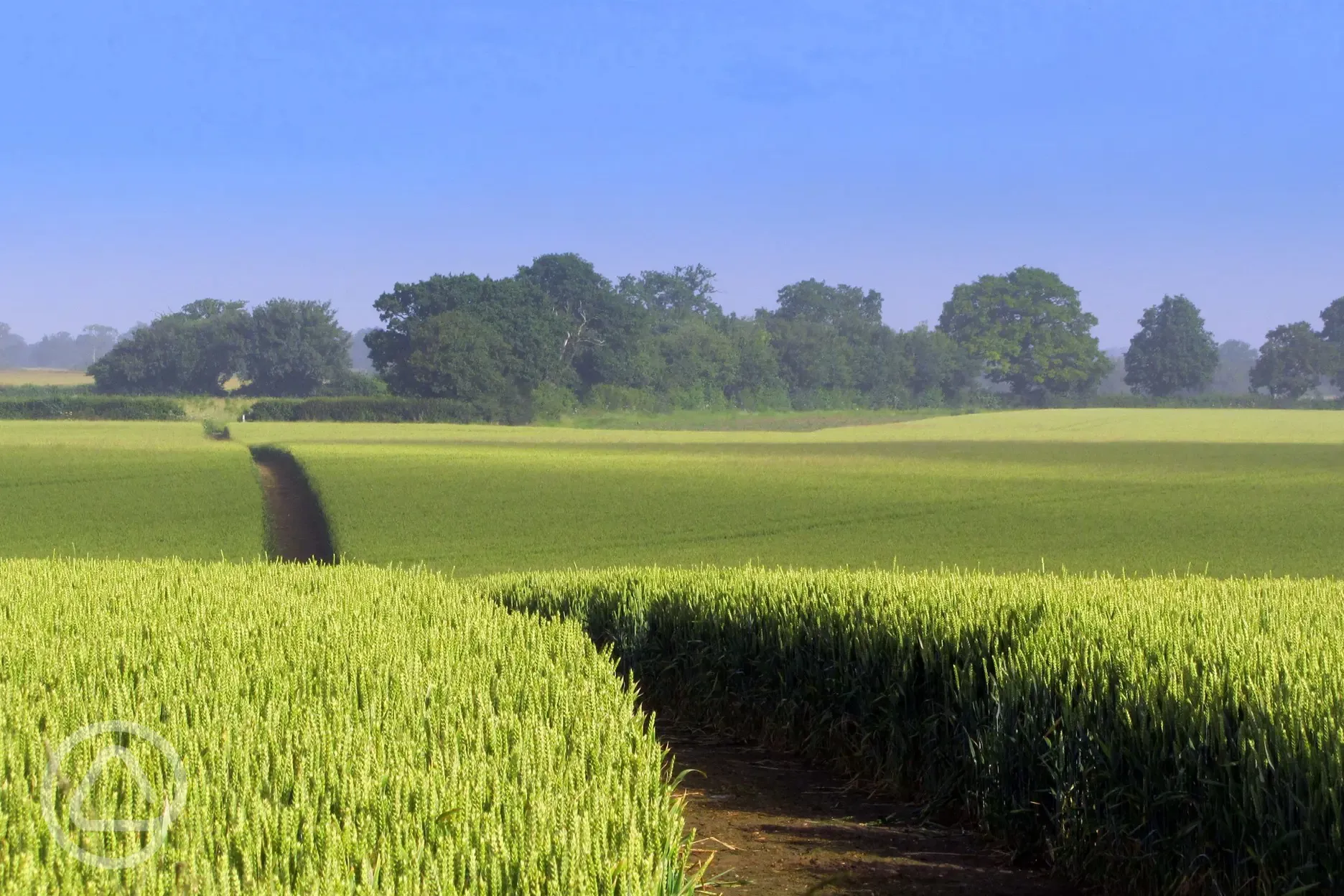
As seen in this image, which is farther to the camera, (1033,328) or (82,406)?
(1033,328)

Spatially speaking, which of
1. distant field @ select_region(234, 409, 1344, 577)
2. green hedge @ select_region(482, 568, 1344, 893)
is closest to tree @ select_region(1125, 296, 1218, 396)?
distant field @ select_region(234, 409, 1344, 577)

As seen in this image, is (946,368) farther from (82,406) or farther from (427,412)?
(82,406)

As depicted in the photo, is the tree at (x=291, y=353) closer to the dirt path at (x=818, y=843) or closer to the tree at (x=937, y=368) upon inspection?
the tree at (x=937, y=368)

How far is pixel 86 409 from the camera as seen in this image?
98750mm

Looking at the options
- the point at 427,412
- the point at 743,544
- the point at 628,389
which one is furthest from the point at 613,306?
the point at 743,544

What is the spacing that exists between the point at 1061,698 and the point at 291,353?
13041 centimetres

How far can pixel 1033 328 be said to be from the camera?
15025cm

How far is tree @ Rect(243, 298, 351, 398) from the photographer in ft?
425

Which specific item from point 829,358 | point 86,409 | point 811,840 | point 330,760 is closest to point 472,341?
point 86,409

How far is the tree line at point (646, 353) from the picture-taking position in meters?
113

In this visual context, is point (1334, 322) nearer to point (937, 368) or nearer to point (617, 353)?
point (937, 368)

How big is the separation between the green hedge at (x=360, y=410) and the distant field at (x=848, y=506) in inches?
1502

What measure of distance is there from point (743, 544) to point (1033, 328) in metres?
129

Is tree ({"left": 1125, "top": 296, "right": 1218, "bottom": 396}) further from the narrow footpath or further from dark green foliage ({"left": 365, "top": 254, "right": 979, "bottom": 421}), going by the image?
the narrow footpath
